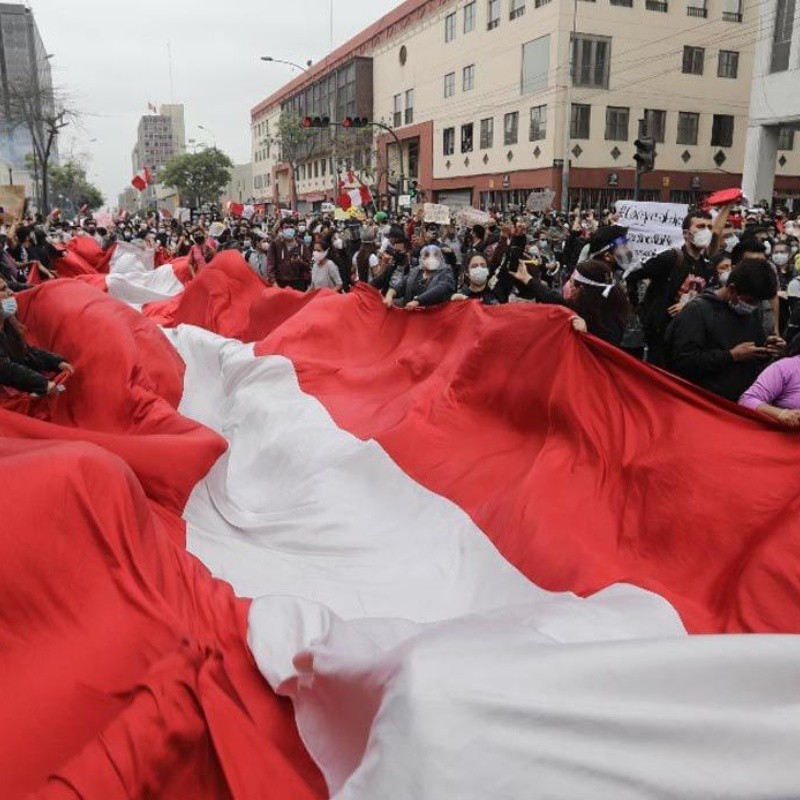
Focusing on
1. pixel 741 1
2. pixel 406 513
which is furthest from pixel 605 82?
pixel 406 513

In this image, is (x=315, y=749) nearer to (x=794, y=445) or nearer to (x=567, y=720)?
(x=567, y=720)

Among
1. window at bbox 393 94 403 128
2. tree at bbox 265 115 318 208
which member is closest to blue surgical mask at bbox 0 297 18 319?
window at bbox 393 94 403 128

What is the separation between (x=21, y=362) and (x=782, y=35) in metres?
27.9

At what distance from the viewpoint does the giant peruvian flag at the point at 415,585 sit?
181 centimetres

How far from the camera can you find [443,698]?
1826mm

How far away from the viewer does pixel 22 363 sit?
16.5 feet

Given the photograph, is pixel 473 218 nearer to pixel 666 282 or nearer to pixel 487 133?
pixel 666 282

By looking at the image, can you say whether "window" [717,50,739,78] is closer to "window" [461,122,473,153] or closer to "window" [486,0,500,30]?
"window" [486,0,500,30]

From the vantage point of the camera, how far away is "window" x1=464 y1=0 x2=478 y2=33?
39281 millimetres

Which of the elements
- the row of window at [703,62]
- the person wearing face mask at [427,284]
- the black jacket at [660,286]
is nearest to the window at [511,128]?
Answer: the row of window at [703,62]

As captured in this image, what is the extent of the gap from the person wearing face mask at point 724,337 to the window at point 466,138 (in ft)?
127

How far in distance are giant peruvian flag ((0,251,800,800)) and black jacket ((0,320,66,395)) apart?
0.78 ft

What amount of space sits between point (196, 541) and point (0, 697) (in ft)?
5.07

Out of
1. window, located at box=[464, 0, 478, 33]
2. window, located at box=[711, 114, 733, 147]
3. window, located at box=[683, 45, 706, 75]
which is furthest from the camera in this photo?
window, located at box=[464, 0, 478, 33]
